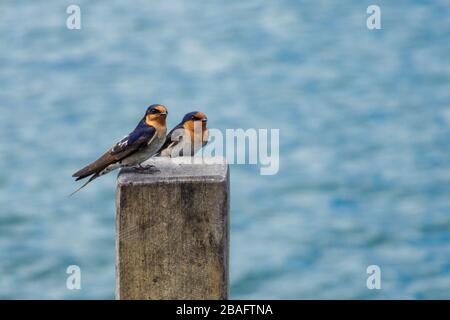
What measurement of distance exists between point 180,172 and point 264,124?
8.88m

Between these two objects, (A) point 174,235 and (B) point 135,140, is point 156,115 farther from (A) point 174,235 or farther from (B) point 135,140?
(A) point 174,235

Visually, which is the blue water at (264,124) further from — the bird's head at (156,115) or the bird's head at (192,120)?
the bird's head at (156,115)

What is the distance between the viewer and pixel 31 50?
14164 mm

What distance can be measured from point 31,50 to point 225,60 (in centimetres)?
205

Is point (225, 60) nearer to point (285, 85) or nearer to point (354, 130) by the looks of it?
point (285, 85)

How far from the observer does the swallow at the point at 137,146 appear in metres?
4.22

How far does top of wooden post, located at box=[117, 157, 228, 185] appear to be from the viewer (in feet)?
11.2

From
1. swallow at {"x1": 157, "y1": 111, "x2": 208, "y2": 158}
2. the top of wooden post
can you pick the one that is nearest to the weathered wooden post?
the top of wooden post

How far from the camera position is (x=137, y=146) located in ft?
14.4

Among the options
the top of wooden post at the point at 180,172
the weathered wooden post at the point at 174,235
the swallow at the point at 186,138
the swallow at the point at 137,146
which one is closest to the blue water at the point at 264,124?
the swallow at the point at 186,138

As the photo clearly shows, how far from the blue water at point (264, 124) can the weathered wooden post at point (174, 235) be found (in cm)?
617

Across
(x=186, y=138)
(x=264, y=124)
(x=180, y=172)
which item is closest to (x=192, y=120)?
(x=186, y=138)
